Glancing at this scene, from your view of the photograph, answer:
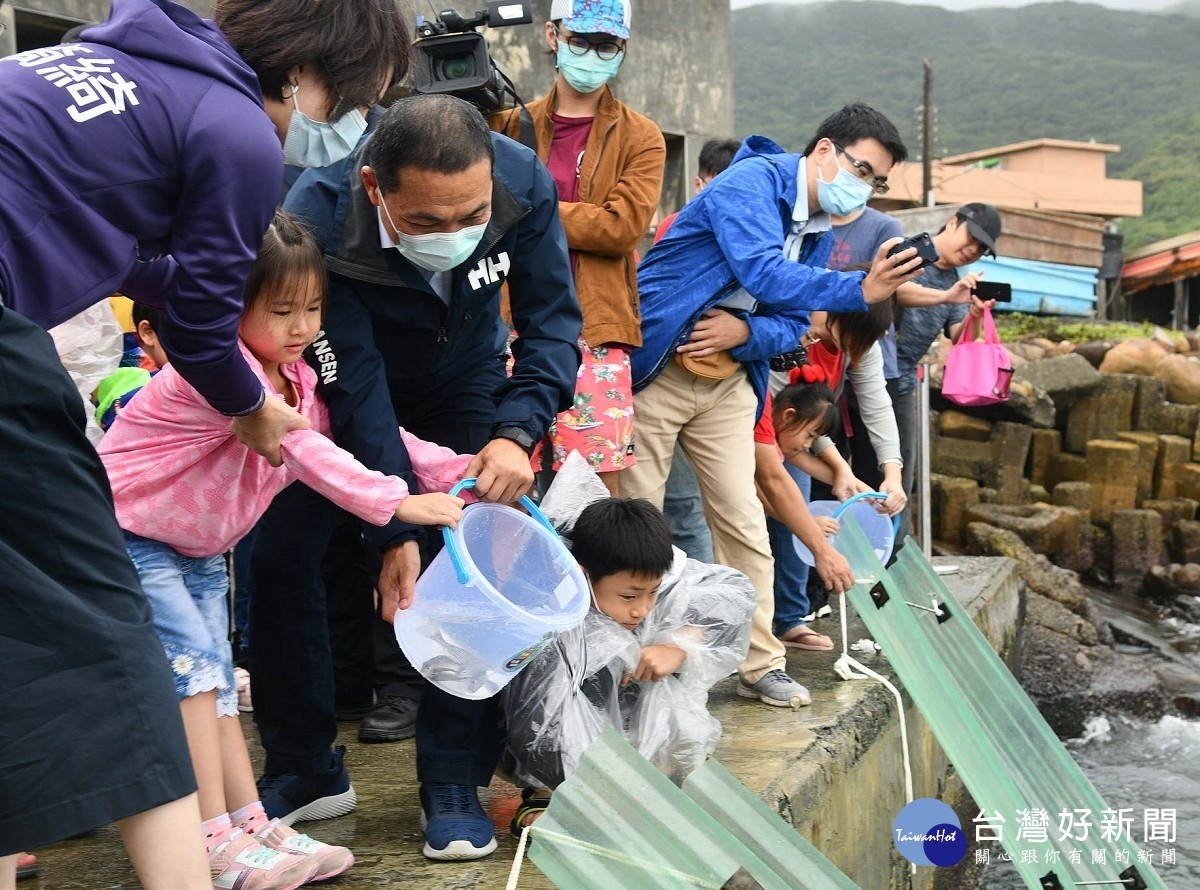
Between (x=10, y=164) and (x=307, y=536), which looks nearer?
(x=10, y=164)

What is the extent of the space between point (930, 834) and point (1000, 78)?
7539 cm

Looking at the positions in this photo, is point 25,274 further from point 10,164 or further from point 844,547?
point 844,547

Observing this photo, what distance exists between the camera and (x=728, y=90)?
8961 millimetres

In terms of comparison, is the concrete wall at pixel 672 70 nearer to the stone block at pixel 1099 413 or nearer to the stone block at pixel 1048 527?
the stone block at pixel 1048 527

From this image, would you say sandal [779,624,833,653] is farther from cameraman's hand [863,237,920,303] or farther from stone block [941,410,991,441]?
stone block [941,410,991,441]

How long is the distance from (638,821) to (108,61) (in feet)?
5.22

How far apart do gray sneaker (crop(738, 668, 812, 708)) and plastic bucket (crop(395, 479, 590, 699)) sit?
1.56m

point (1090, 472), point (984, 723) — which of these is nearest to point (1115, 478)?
point (1090, 472)

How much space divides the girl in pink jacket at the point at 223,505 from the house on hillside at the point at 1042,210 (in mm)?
14099

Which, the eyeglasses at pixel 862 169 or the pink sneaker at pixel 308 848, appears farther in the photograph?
the eyeglasses at pixel 862 169

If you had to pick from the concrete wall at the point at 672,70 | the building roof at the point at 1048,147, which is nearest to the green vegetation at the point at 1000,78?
the building roof at the point at 1048,147

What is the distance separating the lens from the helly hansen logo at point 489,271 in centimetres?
270

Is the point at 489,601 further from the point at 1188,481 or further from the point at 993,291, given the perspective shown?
the point at 1188,481

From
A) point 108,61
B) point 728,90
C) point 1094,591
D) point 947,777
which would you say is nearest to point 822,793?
point 947,777
